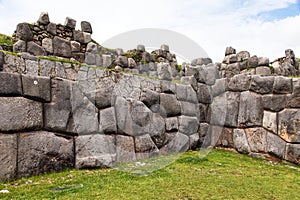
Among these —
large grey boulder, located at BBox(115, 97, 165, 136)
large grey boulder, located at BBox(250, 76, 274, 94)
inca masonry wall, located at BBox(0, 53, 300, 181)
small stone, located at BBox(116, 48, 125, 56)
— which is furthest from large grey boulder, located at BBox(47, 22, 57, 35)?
large grey boulder, located at BBox(250, 76, 274, 94)

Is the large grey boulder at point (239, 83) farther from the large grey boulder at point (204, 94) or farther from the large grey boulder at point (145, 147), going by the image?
the large grey boulder at point (145, 147)

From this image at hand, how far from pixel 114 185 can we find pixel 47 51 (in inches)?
345

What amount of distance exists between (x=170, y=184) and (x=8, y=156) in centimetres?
311

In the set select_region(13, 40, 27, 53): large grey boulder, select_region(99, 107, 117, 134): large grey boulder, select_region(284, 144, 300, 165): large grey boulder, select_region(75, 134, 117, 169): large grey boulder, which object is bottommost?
select_region(284, 144, 300, 165): large grey boulder

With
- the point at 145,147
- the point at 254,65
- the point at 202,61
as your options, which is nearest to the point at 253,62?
the point at 254,65

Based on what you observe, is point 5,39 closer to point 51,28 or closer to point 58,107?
point 51,28

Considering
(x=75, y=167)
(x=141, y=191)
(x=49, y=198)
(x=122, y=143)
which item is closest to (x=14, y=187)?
(x=49, y=198)

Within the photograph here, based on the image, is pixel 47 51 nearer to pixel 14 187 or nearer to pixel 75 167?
pixel 75 167

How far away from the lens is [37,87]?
6008 millimetres

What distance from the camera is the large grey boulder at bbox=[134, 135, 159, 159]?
774 centimetres

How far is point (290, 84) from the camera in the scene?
852 centimetres

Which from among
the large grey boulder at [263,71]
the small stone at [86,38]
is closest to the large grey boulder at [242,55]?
the large grey boulder at [263,71]

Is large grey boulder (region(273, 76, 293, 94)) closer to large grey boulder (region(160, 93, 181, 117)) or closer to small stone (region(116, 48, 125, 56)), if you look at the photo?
large grey boulder (region(160, 93, 181, 117))

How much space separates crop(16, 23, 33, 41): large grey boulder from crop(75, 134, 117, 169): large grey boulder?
697 centimetres
